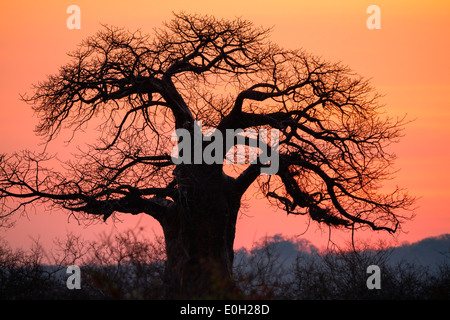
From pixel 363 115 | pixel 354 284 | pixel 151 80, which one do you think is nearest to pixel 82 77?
pixel 151 80

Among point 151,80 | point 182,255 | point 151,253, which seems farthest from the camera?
point 151,80

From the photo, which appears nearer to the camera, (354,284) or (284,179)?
(354,284)

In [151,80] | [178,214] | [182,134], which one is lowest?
[178,214]

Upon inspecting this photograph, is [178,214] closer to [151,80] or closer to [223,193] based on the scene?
[223,193]

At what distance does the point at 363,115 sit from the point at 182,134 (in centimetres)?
424

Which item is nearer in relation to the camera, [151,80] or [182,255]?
[182,255]

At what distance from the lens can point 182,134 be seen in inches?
611

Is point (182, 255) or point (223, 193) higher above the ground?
point (223, 193)
